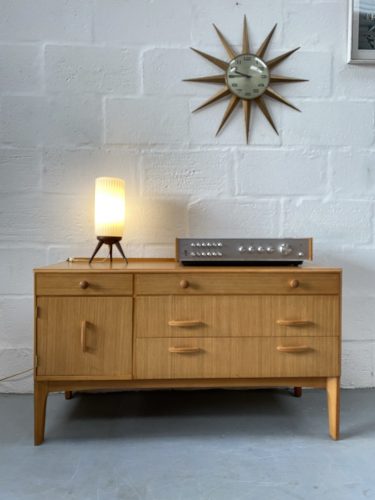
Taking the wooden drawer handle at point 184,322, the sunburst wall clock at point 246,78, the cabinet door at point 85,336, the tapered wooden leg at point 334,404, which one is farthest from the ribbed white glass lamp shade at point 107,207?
the tapered wooden leg at point 334,404

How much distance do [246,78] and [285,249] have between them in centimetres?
94

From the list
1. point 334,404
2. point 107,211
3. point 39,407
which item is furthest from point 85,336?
point 334,404

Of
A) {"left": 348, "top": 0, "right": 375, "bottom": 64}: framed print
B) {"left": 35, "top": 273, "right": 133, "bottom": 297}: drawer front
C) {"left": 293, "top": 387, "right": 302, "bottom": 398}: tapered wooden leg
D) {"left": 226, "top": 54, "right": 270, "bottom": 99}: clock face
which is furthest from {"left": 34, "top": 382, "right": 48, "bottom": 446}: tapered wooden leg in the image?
{"left": 348, "top": 0, "right": 375, "bottom": 64}: framed print

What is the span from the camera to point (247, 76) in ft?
5.88

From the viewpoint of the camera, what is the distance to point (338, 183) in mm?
1829

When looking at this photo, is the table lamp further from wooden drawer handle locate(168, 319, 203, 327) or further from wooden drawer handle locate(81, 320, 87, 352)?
wooden drawer handle locate(168, 319, 203, 327)

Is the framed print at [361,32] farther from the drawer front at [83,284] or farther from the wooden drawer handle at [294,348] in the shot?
the drawer front at [83,284]

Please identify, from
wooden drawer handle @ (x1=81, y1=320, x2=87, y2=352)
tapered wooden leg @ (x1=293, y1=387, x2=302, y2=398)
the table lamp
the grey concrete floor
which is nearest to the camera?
the grey concrete floor

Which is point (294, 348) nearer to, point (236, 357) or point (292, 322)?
point (292, 322)

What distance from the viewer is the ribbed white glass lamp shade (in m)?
1.53

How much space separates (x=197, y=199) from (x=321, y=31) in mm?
1017

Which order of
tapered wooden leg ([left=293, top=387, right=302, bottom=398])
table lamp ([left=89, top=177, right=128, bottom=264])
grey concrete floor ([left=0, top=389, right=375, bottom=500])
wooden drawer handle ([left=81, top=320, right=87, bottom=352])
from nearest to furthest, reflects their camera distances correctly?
grey concrete floor ([left=0, top=389, right=375, bottom=500]) → wooden drawer handle ([left=81, top=320, right=87, bottom=352]) → table lamp ([left=89, top=177, right=128, bottom=264]) → tapered wooden leg ([left=293, top=387, right=302, bottom=398])

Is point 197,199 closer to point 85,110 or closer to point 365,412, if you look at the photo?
point 85,110

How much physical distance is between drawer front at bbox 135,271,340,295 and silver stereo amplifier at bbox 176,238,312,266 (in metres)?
0.08
